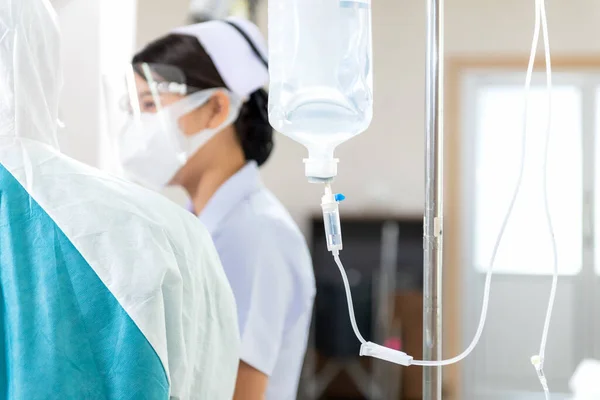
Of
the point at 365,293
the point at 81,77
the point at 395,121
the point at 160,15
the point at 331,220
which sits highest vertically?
the point at 160,15

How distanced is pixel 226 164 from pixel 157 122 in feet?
0.60

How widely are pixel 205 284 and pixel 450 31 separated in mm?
3804

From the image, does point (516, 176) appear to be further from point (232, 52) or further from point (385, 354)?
point (385, 354)

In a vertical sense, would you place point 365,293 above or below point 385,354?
below

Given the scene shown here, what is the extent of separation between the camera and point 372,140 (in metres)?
4.59

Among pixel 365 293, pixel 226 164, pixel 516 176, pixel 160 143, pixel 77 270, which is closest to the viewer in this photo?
pixel 77 270

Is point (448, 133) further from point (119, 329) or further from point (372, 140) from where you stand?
point (119, 329)

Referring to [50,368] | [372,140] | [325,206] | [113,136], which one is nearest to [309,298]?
[113,136]

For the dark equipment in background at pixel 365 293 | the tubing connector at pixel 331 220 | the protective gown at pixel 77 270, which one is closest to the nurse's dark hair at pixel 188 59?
the protective gown at pixel 77 270

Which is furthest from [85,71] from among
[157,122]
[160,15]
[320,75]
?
[160,15]

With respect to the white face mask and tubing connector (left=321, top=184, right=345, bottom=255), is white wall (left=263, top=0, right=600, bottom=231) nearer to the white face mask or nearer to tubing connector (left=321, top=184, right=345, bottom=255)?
the white face mask

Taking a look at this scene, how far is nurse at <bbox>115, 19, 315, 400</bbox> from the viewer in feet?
4.91

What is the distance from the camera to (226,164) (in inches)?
64.4

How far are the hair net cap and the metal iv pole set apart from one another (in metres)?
0.71
